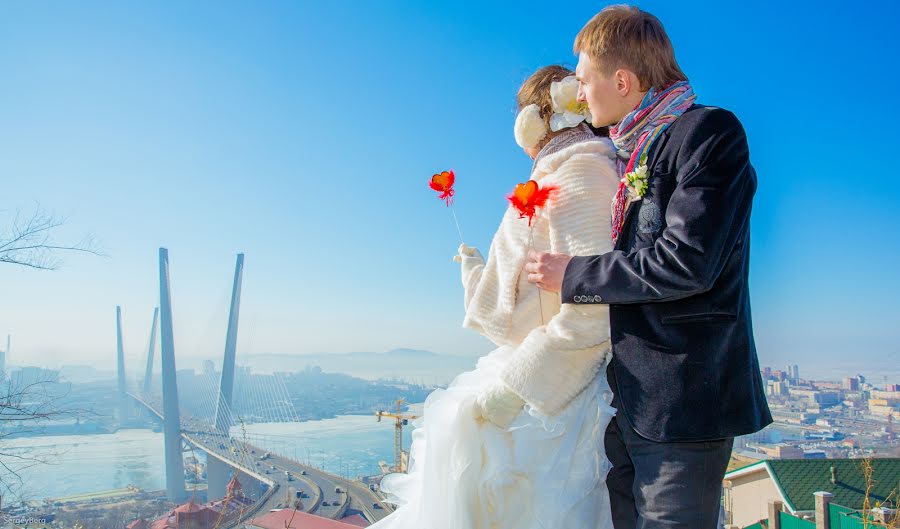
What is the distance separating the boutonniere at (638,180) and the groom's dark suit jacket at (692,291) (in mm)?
11

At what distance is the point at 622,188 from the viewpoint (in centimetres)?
92

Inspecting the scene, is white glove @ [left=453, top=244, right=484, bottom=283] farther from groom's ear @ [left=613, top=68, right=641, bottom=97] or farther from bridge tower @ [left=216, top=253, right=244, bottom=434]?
bridge tower @ [left=216, top=253, right=244, bottom=434]

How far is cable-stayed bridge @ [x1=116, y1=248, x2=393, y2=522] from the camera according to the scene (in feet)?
63.6

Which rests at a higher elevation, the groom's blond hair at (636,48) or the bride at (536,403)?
the groom's blond hair at (636,48)

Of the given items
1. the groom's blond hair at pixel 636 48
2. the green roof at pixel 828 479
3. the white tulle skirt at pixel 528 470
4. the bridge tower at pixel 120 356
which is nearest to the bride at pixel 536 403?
the white tulle skirt at pixel 528 470

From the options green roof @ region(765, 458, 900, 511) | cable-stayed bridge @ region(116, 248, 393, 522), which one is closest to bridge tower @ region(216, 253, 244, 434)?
cable-stayed bridge @ region(116, 248, 393, 522)

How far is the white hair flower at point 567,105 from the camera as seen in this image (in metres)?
1.09

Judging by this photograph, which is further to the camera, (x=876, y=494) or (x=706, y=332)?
(x=876, y=494)

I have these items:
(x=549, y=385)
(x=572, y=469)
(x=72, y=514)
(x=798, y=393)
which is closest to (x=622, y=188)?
(x=549, y=385)

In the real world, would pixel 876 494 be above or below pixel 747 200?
below

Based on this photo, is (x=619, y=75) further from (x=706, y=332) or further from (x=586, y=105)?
(x=706, y=332)

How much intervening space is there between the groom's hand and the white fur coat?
1.6 inches

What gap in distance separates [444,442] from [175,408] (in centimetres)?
2321

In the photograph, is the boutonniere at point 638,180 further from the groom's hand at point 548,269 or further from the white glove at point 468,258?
the white glove at point 468,258
